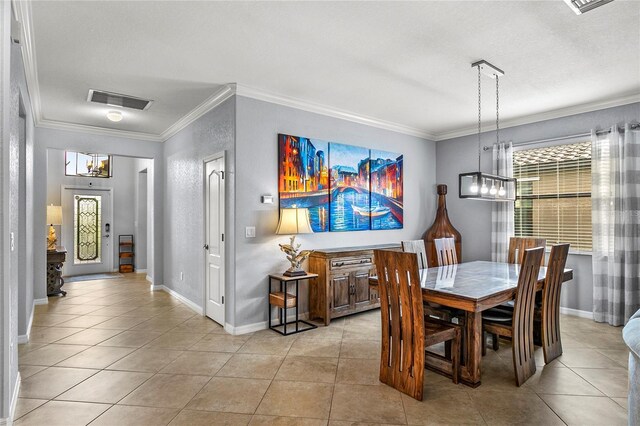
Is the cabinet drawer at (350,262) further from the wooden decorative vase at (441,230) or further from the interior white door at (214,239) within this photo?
the wooden decorative vase at (441,230)

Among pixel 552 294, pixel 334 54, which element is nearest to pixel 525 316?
pixel 552 294

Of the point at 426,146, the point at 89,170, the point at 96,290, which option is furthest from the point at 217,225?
the point at 89,170

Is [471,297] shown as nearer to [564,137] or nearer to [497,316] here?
[497,316]

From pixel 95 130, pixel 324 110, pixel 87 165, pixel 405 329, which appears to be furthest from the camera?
pixel 87 165

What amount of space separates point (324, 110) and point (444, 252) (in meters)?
2.33

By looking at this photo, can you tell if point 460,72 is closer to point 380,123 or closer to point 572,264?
point 380,123

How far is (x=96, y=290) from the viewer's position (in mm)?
6254

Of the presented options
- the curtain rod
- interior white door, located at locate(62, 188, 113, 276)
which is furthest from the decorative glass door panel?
the curtain rod

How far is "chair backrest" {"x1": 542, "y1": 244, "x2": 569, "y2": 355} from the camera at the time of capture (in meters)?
3.11

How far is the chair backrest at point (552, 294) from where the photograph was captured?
311 cm

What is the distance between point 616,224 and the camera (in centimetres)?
427

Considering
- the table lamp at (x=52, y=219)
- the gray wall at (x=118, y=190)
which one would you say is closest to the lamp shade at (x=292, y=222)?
the table lamp at (x=52, y=219)

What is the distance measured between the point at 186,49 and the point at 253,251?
2133 millimetres

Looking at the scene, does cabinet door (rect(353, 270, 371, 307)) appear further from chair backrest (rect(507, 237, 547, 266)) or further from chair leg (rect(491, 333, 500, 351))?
chair backrest (rect(507, 237, 547, 266))
